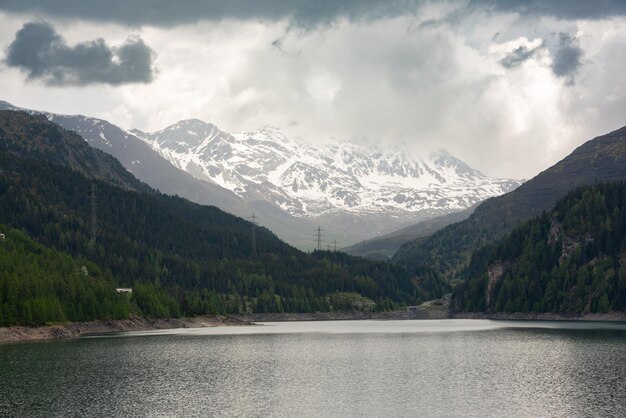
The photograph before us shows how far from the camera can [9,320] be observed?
637 feet

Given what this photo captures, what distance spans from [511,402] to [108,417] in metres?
42.3

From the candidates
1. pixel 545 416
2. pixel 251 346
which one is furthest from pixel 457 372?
pixel 251 346

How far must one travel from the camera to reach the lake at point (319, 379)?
308 ft

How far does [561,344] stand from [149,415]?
10227 cm

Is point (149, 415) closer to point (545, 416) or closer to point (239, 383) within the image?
point (239, 383)

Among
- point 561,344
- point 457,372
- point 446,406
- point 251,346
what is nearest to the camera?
point 446,406

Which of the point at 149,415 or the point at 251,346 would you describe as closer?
the point at 149,415

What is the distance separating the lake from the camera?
93812mm

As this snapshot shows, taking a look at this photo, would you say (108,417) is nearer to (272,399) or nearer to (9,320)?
(272,399)

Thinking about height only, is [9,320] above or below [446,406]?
above

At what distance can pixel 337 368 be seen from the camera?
133m

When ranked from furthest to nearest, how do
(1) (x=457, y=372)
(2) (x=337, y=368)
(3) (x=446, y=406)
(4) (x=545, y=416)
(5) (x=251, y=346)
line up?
(5) (x=251, y=346)
(2) (x=337, y=368)
(1) (x=457, y=372)
(3) (x=446, y=406)
(4) (x=545, y=416)

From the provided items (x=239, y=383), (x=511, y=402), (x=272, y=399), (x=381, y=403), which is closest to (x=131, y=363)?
(x=239, y=383)

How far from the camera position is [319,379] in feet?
392
